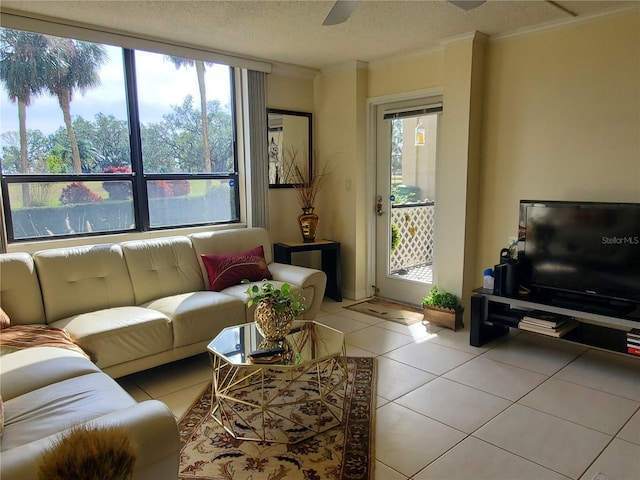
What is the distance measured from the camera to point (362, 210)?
15.6 feet

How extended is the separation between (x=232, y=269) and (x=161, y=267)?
0.54m

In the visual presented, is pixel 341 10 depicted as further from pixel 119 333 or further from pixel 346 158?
pixel 346 158

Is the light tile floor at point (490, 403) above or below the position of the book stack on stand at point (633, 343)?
below

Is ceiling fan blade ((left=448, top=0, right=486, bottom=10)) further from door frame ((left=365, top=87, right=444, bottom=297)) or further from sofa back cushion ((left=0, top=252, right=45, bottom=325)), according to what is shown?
sofa back cushion ((left=0, top=252, right=45, bottom=325))

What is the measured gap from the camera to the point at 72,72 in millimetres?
3414

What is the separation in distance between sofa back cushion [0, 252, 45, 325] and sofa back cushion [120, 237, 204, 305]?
618 millimetres

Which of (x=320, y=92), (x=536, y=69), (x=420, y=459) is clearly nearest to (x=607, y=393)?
(x=420, y=459)

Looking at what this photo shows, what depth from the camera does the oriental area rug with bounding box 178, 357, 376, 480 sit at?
79.1 inches

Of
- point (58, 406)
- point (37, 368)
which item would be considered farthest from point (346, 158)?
point (58, 406)

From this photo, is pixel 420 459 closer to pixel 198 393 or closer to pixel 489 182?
pixel 198 393

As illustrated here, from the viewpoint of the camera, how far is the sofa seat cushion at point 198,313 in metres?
2.97

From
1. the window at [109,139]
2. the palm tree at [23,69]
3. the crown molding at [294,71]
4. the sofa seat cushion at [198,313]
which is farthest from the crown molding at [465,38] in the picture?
the palm tree at [23,69]

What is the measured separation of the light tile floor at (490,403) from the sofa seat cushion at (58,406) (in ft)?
2.30

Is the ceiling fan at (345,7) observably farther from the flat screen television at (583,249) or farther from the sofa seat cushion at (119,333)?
the sofa seat cushion at (119,333)
